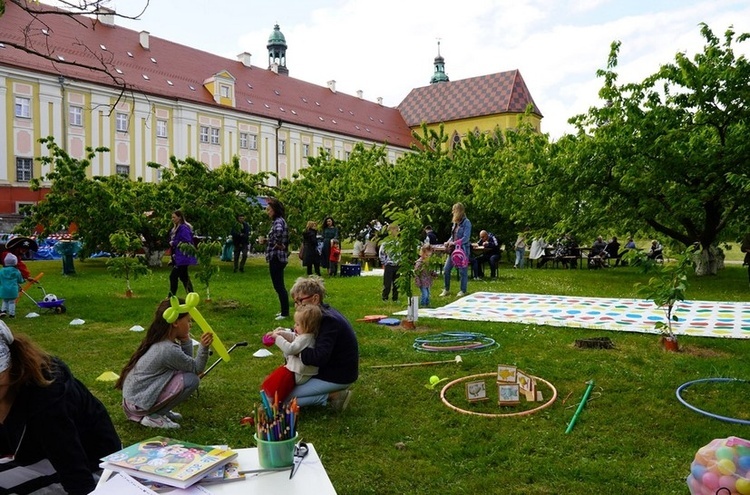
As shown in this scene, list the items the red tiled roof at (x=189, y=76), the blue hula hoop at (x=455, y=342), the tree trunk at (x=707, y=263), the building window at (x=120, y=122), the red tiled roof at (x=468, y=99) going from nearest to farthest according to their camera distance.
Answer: the blue hula hoop at (x=455, y=342)
the tree trunk at (x=707, y=263)
the red tiled roof at (x=189, y=76)
the building window at (x=120, y=122)
the red tiled roof at (x=468, y=99)

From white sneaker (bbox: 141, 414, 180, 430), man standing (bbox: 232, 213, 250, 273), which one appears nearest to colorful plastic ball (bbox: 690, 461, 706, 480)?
Result: white sneaker (bbox: 141, 414, 180, 430)

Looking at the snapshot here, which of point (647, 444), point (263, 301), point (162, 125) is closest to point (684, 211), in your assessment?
point (263, 301)

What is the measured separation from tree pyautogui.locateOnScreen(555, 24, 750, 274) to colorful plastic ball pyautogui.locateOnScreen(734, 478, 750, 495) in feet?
44.1

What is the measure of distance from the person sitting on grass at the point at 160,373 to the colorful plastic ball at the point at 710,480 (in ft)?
11.0

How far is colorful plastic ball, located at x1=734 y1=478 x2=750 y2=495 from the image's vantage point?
2.57 meters

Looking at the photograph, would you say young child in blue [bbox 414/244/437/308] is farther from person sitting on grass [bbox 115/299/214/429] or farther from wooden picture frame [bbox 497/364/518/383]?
person sitting on grass [bbox 115/299/214/429]

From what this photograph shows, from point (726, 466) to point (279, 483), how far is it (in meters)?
1.94

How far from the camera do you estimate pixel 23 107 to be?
34.7 metres

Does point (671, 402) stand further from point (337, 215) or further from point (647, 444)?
point (337, 215)

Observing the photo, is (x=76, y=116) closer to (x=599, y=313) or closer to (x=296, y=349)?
(x=599, y=313)

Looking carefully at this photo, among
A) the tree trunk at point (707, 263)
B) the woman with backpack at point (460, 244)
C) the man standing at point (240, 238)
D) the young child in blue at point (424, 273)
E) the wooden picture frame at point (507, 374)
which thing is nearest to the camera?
the wooden picture frame at point (507, 374)

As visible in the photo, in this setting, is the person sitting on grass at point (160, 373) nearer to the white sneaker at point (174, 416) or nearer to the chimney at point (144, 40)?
the white sneaker at point (174, 416)

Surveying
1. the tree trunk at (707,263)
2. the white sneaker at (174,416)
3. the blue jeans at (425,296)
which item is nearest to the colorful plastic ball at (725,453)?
the white sneaker at (174,416)

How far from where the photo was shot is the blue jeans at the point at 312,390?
5043 millimetres
